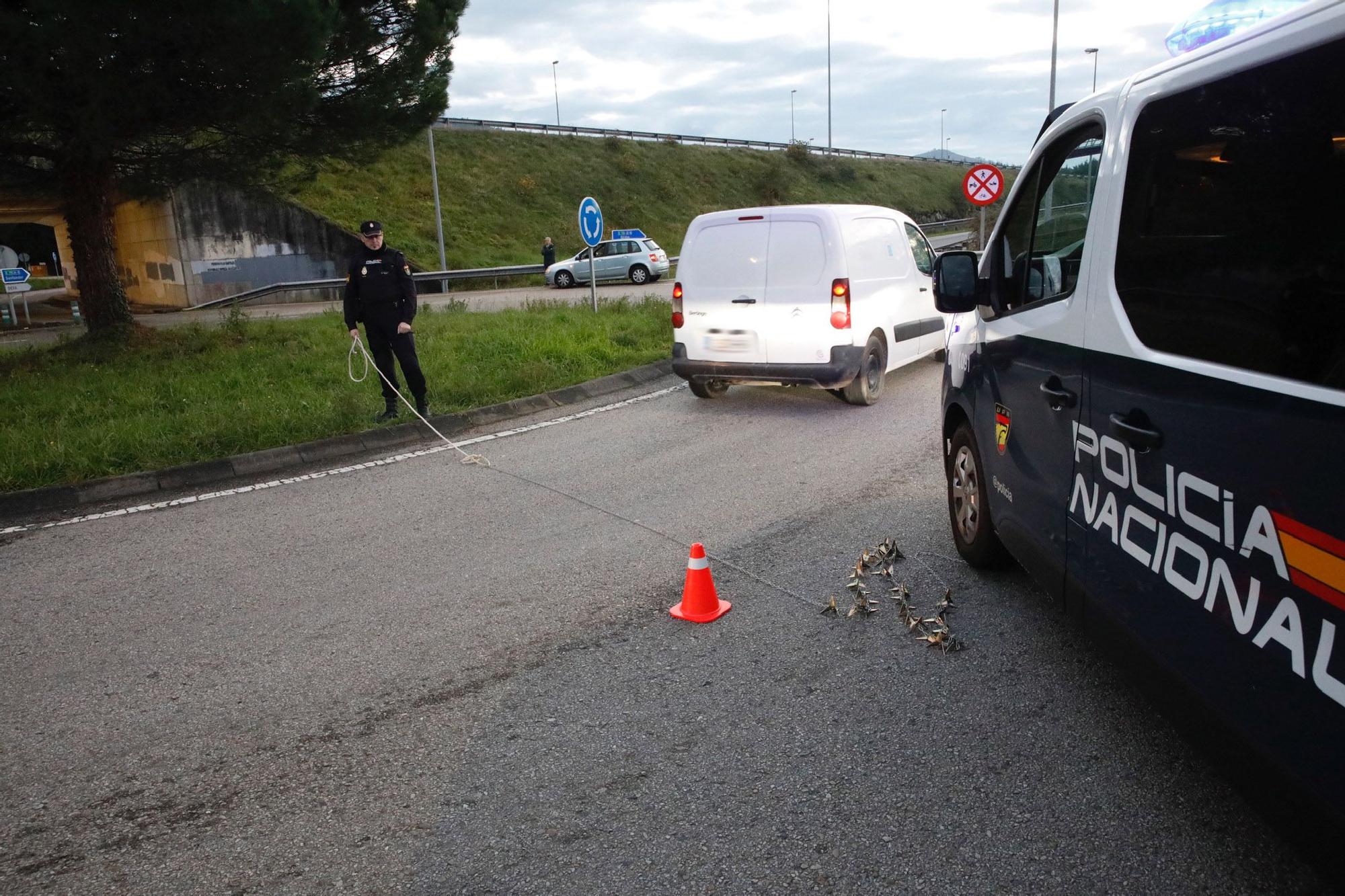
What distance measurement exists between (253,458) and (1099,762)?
7.04 metres

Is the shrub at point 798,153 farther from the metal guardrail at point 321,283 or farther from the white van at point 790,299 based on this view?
the white van at point 790,299

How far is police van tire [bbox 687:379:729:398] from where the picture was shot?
1017cm

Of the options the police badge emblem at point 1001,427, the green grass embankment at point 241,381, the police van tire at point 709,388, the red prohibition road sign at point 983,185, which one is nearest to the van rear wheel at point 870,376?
the police van tire at point 709,388

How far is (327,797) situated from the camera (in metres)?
3.10

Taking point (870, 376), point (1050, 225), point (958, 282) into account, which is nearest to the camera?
point (1050, 225)

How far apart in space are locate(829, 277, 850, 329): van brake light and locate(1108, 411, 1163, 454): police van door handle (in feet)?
20.6

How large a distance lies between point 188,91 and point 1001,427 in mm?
11847

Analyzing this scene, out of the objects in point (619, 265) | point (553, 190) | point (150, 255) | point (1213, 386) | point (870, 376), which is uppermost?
point (553, 190)

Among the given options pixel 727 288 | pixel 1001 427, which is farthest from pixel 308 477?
pixel 1001 427

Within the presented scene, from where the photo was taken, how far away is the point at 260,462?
8.12m

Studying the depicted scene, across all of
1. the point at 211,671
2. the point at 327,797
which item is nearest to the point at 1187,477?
the point at 327,797

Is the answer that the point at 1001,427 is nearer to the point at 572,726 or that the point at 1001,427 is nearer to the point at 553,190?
the point at 572,726

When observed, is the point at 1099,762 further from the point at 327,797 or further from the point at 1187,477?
the point at 327,797

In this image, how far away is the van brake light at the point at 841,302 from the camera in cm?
891
